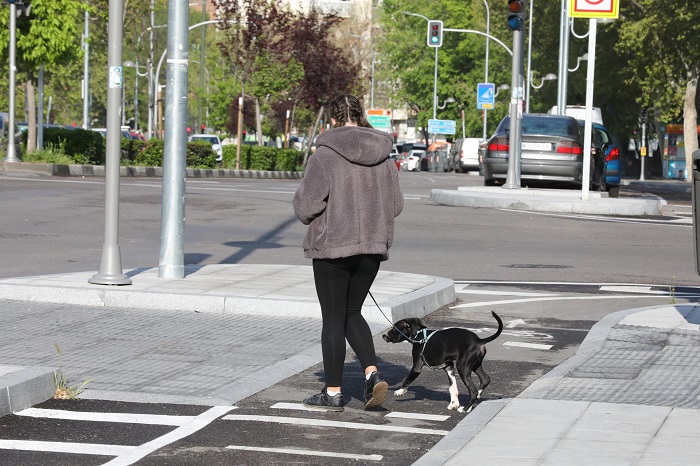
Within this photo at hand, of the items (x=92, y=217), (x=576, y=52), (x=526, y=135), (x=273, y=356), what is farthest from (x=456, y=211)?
(x=576, y=52)

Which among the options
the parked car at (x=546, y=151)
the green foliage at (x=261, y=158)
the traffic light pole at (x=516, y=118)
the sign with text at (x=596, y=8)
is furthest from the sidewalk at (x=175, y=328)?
the green foliage at (x=261, y=158)

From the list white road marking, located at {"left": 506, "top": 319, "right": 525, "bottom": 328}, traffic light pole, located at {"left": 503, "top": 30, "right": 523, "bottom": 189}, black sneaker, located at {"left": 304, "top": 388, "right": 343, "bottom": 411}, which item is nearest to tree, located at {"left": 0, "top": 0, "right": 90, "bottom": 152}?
traffic light pole, located at {"left": 503, "top": 30, "right": 523, "bottom": 189}

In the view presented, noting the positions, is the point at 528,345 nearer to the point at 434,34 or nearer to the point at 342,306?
the point at 342,306

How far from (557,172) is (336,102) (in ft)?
72.2

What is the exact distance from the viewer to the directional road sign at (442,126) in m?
95.9

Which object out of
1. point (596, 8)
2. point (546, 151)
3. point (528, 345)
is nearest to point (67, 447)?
point (528, 345)

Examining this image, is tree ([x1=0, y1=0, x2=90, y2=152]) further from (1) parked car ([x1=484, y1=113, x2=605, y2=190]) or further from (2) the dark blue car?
(2) the dark blue car

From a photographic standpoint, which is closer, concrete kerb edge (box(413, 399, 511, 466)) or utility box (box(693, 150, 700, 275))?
concrete kerb edge (box(413, 399, 511, 466))

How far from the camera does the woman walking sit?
7.18 m

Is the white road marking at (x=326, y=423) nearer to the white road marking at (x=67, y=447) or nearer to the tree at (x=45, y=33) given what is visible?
the white road marking at (x=67, y=447)

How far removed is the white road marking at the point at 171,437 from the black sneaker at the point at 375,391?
2.41 feet

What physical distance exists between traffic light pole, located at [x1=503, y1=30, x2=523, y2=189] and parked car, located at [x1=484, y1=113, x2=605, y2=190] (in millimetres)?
593

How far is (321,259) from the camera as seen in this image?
Answer: 287 inches

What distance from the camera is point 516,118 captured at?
90.9 feet
